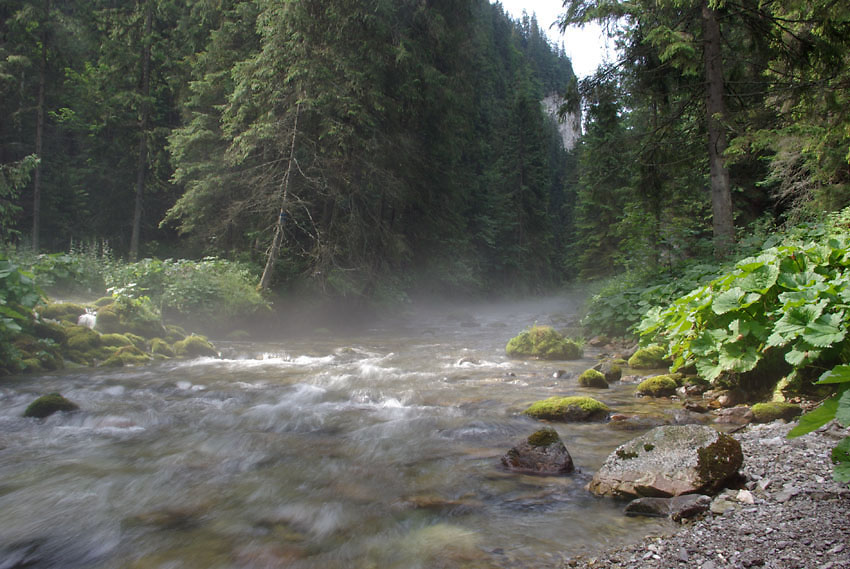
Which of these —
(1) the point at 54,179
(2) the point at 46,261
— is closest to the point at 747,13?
(2) the point at 46,261

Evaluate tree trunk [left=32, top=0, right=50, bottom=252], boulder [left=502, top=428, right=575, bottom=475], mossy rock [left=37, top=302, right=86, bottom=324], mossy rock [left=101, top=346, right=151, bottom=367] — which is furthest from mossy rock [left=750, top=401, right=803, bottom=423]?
tree trunk [left=32, top=0, right=50, bottom=252]

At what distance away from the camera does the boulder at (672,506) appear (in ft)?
10.3

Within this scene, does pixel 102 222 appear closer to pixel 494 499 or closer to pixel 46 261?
pixel 46 261

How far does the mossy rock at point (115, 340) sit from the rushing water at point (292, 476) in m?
1.61

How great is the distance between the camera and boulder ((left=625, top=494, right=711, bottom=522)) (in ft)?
10.3

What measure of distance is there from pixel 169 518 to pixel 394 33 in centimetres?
1777

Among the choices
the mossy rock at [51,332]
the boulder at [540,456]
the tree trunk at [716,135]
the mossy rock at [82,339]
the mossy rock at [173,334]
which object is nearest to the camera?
the boulder at [540,456]

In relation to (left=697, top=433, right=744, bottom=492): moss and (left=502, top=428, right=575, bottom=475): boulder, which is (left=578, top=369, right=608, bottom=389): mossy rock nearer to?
(left=502, top=428, right=575, bottom=475): boulder

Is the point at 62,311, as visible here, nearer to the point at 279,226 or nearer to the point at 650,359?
the point at 279,226

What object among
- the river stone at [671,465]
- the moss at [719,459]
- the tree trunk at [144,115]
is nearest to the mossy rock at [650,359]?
the river stone at [671,465]

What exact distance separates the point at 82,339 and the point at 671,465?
10121mm

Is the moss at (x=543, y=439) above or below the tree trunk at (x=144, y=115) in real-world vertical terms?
below

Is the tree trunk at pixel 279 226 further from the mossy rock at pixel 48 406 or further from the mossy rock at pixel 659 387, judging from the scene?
the mossy rock at pixel 659 387

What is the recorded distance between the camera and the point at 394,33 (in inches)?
709
